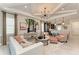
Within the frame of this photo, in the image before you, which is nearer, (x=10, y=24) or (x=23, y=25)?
(x=23, y=25)

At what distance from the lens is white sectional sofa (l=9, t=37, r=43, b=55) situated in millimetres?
3613

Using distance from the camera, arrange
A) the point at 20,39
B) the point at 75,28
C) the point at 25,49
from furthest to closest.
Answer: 1. the point at 20,39
2. the point at 75,28
3. the point at 25,49

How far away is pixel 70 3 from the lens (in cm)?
365

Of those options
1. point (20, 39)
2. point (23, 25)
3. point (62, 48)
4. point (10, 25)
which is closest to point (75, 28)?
point (62, 48)

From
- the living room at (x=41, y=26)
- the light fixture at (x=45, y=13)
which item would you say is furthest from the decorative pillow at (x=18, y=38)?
the light fixture at (x=45, y=13)

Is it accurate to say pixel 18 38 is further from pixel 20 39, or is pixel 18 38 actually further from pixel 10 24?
pixel 10 24

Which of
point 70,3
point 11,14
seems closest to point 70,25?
point 70,3

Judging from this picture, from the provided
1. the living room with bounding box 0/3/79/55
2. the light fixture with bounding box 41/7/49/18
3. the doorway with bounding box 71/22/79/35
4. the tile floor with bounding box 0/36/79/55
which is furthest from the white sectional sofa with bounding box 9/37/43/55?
the doorway with bounding box 71/22/79/35

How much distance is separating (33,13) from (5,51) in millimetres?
1365

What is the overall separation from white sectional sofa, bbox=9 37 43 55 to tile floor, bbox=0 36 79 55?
0.20 metres

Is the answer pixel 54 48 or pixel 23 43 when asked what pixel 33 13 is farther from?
pixel 54 48

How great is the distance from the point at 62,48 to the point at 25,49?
116cm

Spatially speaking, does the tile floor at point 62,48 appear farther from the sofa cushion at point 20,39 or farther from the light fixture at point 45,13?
the light fixture at point 45,13

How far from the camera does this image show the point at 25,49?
12.2ft
